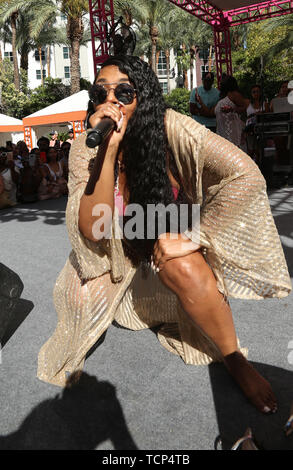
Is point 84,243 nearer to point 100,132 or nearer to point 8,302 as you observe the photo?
point 100,132

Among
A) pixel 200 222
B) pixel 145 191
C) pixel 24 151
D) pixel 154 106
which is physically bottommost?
pixel 200 222

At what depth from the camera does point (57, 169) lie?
8.02 metres

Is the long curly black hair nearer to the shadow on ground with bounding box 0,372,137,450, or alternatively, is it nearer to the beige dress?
the beige dress

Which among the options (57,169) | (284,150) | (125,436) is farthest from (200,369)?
(57,169)

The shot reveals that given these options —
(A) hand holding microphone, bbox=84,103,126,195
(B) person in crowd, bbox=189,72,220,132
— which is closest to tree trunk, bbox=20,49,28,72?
(B) person in crowd, bbox=189,72,220,132

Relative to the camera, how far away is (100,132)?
4.14 feet

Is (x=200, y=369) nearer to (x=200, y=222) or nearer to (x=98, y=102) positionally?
(x=200, y=222)

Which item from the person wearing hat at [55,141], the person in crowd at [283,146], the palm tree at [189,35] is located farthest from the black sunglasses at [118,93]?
the palm tree at [189,35]

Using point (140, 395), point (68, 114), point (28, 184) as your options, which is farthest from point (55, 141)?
point (140, 395)

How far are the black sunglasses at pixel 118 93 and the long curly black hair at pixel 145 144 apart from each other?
0.05m

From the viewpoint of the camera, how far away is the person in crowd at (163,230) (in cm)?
150

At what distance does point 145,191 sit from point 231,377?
926mm

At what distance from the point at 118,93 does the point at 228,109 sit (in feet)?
15.7

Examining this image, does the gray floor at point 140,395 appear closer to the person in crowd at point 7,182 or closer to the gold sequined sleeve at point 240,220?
the gold sequined sleeve at point 240,220
